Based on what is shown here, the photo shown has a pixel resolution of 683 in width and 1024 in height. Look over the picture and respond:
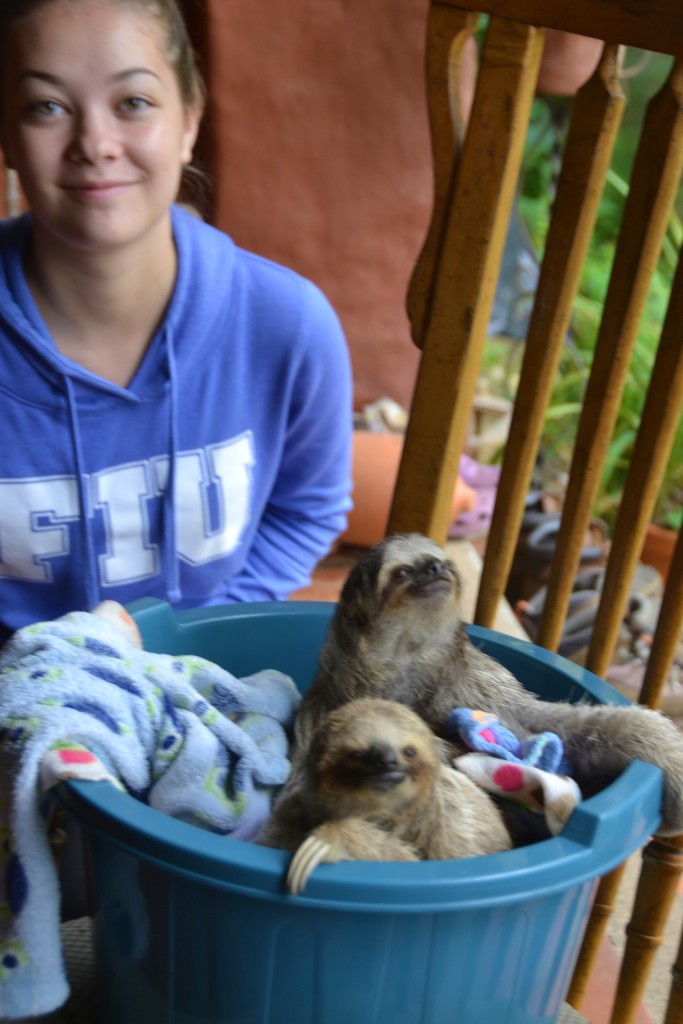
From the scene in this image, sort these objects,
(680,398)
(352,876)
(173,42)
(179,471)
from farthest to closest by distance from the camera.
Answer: (179,471), (173,42), (680,398), (352,876)

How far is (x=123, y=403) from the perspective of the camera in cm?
104

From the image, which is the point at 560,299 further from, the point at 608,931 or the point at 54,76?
the point at 608,931

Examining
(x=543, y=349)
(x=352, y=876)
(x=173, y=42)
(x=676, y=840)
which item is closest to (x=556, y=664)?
(x=676, y=840)

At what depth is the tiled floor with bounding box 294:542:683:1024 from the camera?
1204 mm

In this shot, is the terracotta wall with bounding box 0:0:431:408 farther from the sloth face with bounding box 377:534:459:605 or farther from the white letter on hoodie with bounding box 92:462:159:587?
the sloth face with bounding box 377:534:459:605

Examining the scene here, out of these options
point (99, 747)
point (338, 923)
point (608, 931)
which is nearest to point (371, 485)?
point (608, 931)

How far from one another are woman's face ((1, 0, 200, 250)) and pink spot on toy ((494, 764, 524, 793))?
577 mm

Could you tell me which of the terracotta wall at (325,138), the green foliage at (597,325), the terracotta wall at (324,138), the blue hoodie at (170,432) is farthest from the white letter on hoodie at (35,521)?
the green foliage at (597,325)

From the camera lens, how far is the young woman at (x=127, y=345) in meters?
0.90

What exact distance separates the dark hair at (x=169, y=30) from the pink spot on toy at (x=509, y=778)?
0.68 m

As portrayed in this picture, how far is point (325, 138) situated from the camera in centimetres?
195

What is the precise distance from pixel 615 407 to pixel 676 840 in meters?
0.35

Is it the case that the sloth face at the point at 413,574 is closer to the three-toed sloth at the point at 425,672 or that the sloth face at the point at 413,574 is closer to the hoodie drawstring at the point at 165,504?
the three-toed sloth at the point at 425,672

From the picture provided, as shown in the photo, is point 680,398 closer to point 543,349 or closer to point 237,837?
point 543,349
